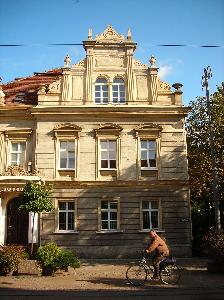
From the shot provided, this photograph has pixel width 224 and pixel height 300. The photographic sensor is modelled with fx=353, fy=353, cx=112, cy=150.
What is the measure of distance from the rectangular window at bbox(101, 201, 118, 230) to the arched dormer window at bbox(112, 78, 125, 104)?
6.35m

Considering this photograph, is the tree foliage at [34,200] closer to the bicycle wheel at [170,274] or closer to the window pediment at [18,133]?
the window pediment at [18,133]

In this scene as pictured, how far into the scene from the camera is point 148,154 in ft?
70.2

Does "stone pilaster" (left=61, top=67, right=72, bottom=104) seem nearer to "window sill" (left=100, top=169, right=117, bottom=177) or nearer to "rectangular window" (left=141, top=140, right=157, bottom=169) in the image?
"window sill" (left=100, top=169, right=117, bottom=177)

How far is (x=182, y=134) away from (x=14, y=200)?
35.6 ft

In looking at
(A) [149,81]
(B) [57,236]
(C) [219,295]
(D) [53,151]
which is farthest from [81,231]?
(C) [219,295]

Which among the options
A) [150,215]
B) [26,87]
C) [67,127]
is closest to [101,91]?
[67,127]

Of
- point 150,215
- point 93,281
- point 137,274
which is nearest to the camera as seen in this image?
point 137,274

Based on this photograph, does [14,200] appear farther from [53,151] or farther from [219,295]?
[219,295]

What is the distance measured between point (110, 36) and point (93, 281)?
16.1 metres

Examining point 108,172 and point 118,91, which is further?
point 118,91

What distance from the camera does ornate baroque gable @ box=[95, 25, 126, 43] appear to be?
2280cm

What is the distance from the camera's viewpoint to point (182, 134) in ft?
70.6

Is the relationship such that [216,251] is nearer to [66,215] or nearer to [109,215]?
[109,215]

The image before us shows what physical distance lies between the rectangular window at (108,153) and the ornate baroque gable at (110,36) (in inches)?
265
